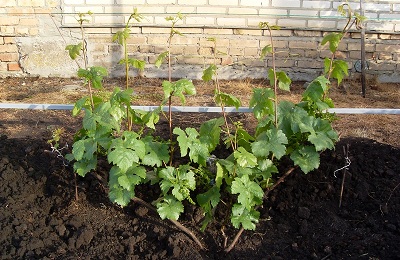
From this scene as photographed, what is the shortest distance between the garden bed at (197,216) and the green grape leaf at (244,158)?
58 cm

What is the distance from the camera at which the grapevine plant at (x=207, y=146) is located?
3.28 meters

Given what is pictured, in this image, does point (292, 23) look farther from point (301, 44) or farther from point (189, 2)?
point (189, 2)

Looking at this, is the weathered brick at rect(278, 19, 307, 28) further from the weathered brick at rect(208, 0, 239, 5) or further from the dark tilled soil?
the dark tilled soil

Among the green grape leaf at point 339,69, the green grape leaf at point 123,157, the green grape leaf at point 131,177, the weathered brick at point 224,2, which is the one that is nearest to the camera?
the green grape leaf at point 123,157

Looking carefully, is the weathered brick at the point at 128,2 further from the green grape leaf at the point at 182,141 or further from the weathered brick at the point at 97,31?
the green grape leaf at the point at 182,141

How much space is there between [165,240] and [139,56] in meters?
4.02

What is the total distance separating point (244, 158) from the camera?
3.28 metres

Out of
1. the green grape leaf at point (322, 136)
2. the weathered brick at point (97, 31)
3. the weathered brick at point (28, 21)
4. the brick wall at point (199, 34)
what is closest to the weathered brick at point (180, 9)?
the brick wall at point (199, 34)

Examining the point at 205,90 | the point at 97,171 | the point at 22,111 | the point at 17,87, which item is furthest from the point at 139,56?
the point at 97,171

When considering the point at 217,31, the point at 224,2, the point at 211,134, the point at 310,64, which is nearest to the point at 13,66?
the point at 217,31

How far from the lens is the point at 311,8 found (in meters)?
6.97

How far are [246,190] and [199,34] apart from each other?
160 inches

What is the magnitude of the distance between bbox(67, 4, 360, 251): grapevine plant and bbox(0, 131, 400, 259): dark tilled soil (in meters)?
0.15

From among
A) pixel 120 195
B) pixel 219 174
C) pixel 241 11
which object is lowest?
pixel 120 195
